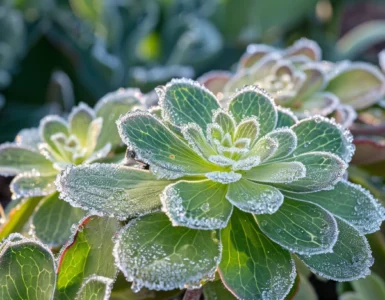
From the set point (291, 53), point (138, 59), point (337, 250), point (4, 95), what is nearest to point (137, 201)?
point (337, 250)

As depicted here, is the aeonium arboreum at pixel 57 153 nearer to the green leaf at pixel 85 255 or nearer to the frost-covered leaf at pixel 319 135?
the green leaf at pixel 85 255

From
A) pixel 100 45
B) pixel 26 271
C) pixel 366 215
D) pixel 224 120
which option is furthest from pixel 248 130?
pixel 100 45

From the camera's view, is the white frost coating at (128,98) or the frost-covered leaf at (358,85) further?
the frost-covered leaf at (358,85)

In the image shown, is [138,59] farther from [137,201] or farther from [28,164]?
[137,201]

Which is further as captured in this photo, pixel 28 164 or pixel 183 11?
pixel 183 11

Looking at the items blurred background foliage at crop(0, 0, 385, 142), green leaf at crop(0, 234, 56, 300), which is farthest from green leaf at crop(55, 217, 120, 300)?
blurred background foliage at crop(0, 0, 385, 142)

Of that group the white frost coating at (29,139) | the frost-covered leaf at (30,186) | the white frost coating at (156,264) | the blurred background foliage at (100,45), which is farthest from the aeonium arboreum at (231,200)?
the blurred background foliage at (100,45)
